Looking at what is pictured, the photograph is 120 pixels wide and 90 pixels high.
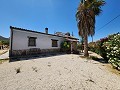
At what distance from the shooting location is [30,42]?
14742 mm

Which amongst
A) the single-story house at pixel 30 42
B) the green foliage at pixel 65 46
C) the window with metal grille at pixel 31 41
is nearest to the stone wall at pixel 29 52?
the single-story house at pixel 30 42

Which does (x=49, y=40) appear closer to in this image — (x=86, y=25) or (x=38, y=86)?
(x=86, y=25)

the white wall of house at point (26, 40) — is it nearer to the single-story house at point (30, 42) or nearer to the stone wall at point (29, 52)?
the single-story house at point (30, 42)

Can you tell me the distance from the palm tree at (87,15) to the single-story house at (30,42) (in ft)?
21.3

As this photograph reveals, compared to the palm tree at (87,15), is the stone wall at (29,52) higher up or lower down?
lower down

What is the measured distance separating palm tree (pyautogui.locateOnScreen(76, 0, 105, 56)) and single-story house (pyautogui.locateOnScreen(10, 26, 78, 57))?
6.49 meters

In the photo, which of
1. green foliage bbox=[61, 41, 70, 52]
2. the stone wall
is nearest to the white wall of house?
the stone wall

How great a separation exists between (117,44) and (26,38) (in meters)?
12.2

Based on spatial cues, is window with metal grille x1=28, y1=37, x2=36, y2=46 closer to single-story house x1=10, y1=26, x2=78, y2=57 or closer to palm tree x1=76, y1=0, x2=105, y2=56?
single-story house x1=10, y1=26, x2=78, y2=57

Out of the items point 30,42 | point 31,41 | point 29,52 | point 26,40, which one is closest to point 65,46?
point 31,41

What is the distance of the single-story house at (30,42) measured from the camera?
498 inches

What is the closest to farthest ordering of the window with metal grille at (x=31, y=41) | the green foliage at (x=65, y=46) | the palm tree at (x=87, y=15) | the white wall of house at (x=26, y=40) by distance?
the white wall of house at (x=26, y=40), the palm tree at (x=87, y=15), the window with metal grille at (x=31, y=41), the green foliage at (x=65, y=46)

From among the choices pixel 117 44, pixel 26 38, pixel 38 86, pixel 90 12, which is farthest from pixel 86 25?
pixel 38 86

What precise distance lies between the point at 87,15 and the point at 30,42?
407 inches
